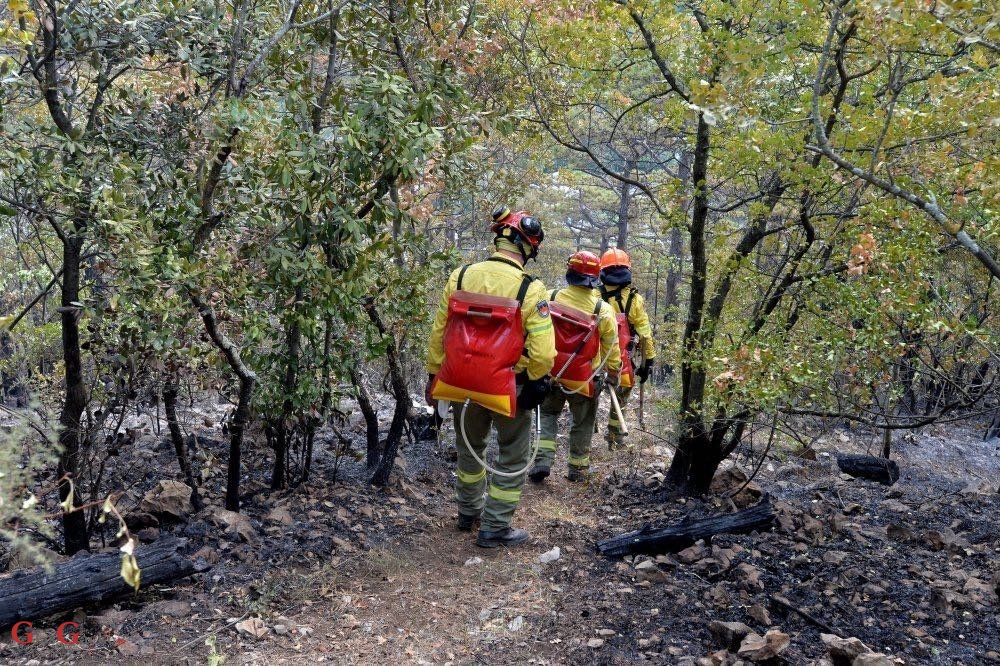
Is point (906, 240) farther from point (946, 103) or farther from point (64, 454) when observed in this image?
point (64, 454)

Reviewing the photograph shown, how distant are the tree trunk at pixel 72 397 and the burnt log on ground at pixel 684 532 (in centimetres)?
365

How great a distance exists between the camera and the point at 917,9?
342 centimetres

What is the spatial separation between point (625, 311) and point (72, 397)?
5.81m

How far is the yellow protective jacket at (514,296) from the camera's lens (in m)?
5.43

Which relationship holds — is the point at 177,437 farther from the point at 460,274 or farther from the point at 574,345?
the point at 574,345

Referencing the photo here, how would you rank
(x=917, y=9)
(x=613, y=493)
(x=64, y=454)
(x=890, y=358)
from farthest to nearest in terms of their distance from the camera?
(x=613, y=493)
(x=890, y=358)
(x=64, y=454)
(x=917, y=9)

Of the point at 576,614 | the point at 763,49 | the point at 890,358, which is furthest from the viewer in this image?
the point at 890,358

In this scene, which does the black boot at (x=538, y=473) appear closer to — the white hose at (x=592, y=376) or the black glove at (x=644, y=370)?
the white hose at (x=592, y=376)

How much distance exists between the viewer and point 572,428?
8008 mm

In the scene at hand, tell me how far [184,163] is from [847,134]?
449 centimetres

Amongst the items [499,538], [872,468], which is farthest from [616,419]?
[499,538]

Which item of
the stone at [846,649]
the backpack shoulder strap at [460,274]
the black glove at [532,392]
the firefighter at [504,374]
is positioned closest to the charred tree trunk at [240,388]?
the firefighter at [504,374]

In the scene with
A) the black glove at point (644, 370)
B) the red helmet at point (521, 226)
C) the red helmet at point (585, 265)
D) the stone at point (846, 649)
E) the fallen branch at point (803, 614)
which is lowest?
the fallen branch at point (803, 614)

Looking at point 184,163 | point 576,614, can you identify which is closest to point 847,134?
point 576,614
